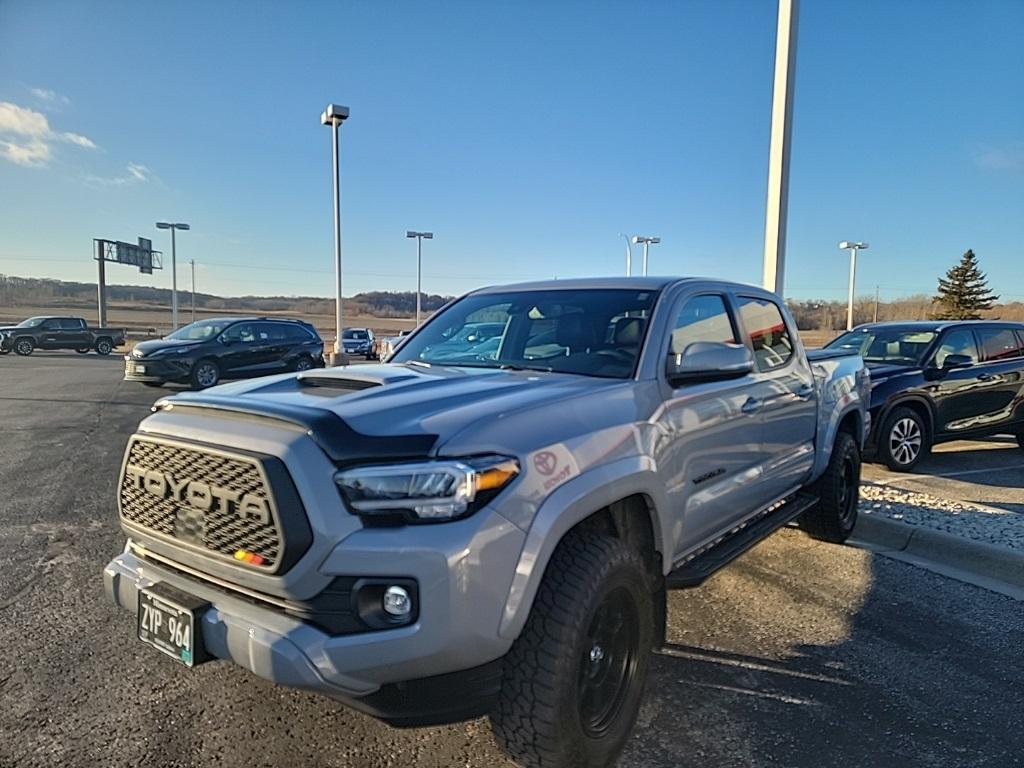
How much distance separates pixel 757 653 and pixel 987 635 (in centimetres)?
134

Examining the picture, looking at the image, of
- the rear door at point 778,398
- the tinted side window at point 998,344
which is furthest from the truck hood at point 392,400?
the tinted side window at point 998,344

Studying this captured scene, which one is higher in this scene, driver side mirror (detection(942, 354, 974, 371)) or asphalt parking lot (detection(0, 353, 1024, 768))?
driver side mirror (detection(942, 354, 974, 371))

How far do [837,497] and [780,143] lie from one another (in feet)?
16.0

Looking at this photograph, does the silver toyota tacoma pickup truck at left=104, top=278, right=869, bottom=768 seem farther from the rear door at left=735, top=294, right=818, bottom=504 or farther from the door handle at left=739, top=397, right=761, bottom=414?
the rear door at left=735, top=294, right=818, bottom=504

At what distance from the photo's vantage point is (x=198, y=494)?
233 centimetres

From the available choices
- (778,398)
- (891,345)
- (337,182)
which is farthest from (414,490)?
(337,182)

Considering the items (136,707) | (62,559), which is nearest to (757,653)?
(136,707)

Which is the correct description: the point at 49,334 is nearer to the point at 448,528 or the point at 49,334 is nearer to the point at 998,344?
the point at 998,344

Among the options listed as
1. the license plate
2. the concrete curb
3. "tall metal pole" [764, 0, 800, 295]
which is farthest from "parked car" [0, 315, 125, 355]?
the concrete curb

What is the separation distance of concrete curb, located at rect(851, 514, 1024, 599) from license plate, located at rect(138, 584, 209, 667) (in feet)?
15.0

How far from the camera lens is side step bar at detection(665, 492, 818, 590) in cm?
311

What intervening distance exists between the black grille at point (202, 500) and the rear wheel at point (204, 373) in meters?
13.6

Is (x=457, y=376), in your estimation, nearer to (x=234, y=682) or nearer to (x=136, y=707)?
(x=234, y=682)

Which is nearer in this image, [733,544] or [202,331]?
[733,544]
